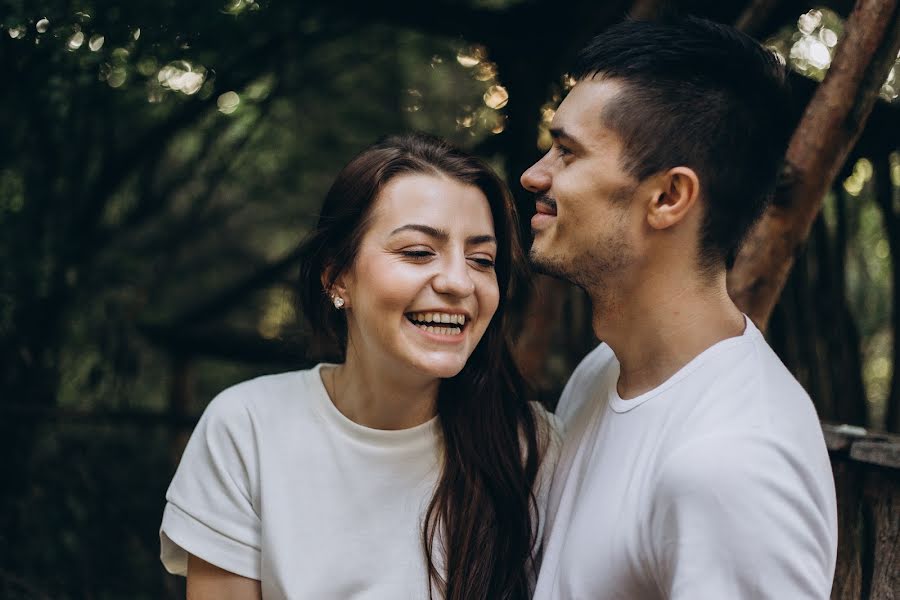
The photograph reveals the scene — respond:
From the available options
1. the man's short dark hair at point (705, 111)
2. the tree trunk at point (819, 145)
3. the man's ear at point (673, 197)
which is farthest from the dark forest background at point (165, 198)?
the man's ear at point (673, 197)

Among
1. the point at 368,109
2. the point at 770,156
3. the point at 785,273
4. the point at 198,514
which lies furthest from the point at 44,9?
the point at 368,109

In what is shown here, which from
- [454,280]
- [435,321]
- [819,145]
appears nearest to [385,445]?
[435,321]

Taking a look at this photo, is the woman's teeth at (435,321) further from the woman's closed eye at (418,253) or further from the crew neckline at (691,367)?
the crew neckline at (691,367)

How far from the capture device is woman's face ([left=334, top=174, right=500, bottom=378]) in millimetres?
1840

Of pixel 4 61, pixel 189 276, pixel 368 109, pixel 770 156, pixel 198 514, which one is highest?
pixel 770 156

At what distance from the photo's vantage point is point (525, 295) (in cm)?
277

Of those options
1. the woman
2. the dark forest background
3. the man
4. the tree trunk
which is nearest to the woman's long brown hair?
the woman

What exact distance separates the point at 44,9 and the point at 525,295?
5.46ft

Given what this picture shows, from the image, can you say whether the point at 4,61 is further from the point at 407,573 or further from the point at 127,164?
the point at 407,573

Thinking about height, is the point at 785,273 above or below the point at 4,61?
above

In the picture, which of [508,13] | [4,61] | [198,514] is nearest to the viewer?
[198,514]

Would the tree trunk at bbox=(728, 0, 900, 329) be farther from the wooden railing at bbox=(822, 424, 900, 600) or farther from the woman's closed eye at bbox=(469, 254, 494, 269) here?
the woman's closed eye at bbox=(469, 254, 494, 269)

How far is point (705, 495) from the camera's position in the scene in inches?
53.4

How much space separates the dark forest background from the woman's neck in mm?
476
